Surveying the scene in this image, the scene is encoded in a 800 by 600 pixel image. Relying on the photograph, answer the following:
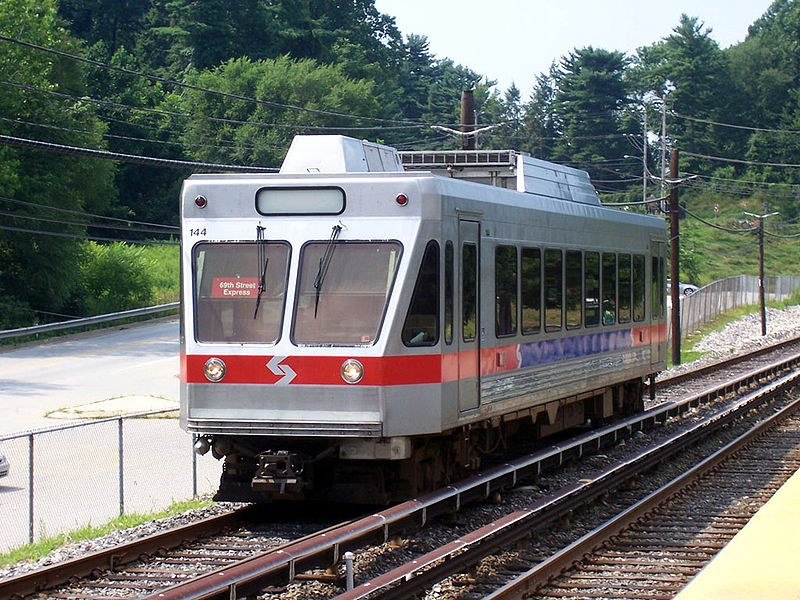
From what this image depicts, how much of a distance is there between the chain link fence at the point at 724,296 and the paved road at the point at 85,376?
18270mm

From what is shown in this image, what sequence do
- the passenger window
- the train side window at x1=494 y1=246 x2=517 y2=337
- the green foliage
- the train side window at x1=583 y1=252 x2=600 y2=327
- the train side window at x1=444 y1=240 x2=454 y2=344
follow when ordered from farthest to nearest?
1. the green foliage
2. the passenger window
3. the train side window at x1=583 y1=252 x2=600 y2=327
4. the train side window at x1=494 y1=246 x2=517 y2=337
5. the train side window at x1=444 y1=240 x2=454 y2=344

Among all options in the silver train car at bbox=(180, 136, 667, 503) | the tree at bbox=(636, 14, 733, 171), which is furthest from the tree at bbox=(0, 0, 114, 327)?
the tree at bbox=(636, 14, 733, 171)

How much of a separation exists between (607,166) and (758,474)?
97.6m

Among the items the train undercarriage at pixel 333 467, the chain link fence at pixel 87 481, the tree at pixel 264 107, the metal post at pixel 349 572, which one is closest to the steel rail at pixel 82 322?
the tree at pixel 264 107

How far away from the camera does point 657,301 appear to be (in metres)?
19.3

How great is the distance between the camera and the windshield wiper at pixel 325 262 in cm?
1085

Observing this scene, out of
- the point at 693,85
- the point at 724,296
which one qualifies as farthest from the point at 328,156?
the point at 693,85

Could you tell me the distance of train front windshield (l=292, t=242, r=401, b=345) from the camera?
35.2 ft

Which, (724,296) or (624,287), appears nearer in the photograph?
(624,287)

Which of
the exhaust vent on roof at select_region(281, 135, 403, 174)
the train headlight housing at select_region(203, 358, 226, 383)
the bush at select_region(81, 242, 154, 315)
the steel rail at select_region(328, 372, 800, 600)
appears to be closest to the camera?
the steel rail at select_region(328, 372, 800, 600)

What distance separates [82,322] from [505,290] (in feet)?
104

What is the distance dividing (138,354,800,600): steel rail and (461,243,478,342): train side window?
1482mm

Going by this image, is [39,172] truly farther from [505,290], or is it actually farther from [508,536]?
[508,536]

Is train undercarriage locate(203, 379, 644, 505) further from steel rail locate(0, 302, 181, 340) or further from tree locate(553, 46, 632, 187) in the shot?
tree locate(553, 46, 632, 187)
